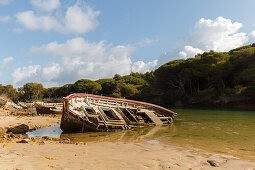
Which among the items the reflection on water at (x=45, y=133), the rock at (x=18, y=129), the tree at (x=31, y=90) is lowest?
the reflection on water at (x=45, y=133)

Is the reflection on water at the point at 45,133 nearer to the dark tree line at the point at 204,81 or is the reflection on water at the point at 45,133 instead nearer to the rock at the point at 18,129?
the rock at the point at 18,129

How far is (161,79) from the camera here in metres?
48.3

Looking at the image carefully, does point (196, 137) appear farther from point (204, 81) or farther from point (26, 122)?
point (204, 81)

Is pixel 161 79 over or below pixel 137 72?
below

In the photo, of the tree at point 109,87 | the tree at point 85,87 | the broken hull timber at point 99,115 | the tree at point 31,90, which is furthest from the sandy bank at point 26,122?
the tree at point 31,90

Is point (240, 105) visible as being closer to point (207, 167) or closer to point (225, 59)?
point (225, 59)

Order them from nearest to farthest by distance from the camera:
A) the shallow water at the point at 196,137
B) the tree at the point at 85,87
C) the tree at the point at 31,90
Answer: the shallow water at the point at 196,137, the tree at the point at 85,87, the tree at the point at 31,90

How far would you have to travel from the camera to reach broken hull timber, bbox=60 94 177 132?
33.5ft

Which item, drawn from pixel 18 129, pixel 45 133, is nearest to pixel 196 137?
pixel 45 133

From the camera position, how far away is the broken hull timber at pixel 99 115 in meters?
10.2

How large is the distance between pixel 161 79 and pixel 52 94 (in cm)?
4436

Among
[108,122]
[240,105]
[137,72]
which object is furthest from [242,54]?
[137,72]

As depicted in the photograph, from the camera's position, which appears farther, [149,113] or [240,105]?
[240,105]

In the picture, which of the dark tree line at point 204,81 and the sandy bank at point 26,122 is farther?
the dark tree line at point 204,81
